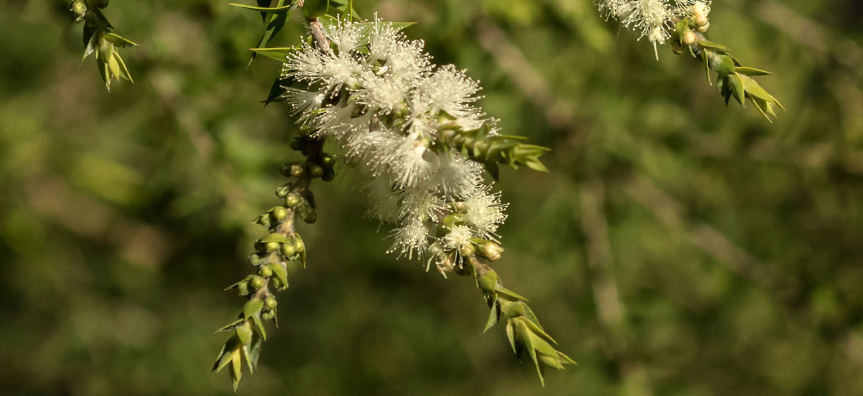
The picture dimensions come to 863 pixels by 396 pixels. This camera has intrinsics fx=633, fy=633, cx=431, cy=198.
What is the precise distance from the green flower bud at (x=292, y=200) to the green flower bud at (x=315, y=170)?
0.05m

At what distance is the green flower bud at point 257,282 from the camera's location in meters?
1.01

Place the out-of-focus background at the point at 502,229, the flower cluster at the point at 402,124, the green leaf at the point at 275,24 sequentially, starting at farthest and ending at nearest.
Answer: the out-of-focus background at the point at 502,229
the green leaf at the point at 275,24
the flower cluster at the point at 402,124

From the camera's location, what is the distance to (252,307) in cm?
99

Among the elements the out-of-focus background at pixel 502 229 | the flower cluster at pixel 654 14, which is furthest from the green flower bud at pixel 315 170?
the out-of-focus background at pixel 502 229

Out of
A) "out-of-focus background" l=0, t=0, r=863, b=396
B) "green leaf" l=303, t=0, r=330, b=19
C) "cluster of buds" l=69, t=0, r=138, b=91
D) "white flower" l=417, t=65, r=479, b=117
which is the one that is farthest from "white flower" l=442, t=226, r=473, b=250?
"out-of-focus background" l=0, t=0, r=863, b=396

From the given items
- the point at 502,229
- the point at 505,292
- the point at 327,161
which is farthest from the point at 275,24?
the point at 502,229

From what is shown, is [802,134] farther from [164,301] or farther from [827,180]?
[164,301]

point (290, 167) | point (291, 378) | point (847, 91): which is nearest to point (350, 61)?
point (290, 167)

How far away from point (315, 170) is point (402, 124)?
20 centimetres

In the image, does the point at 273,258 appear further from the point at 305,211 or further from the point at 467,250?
the point at 467,250

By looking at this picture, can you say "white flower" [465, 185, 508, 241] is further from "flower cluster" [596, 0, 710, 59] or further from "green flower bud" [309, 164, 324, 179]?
"flower cluster" [596, 0, 710, 59]

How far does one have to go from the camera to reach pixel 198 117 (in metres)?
1.87

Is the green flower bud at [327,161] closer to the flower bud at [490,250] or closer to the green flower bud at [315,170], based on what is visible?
the green flower bud at [315,170]

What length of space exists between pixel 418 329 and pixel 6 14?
95.6 inches
